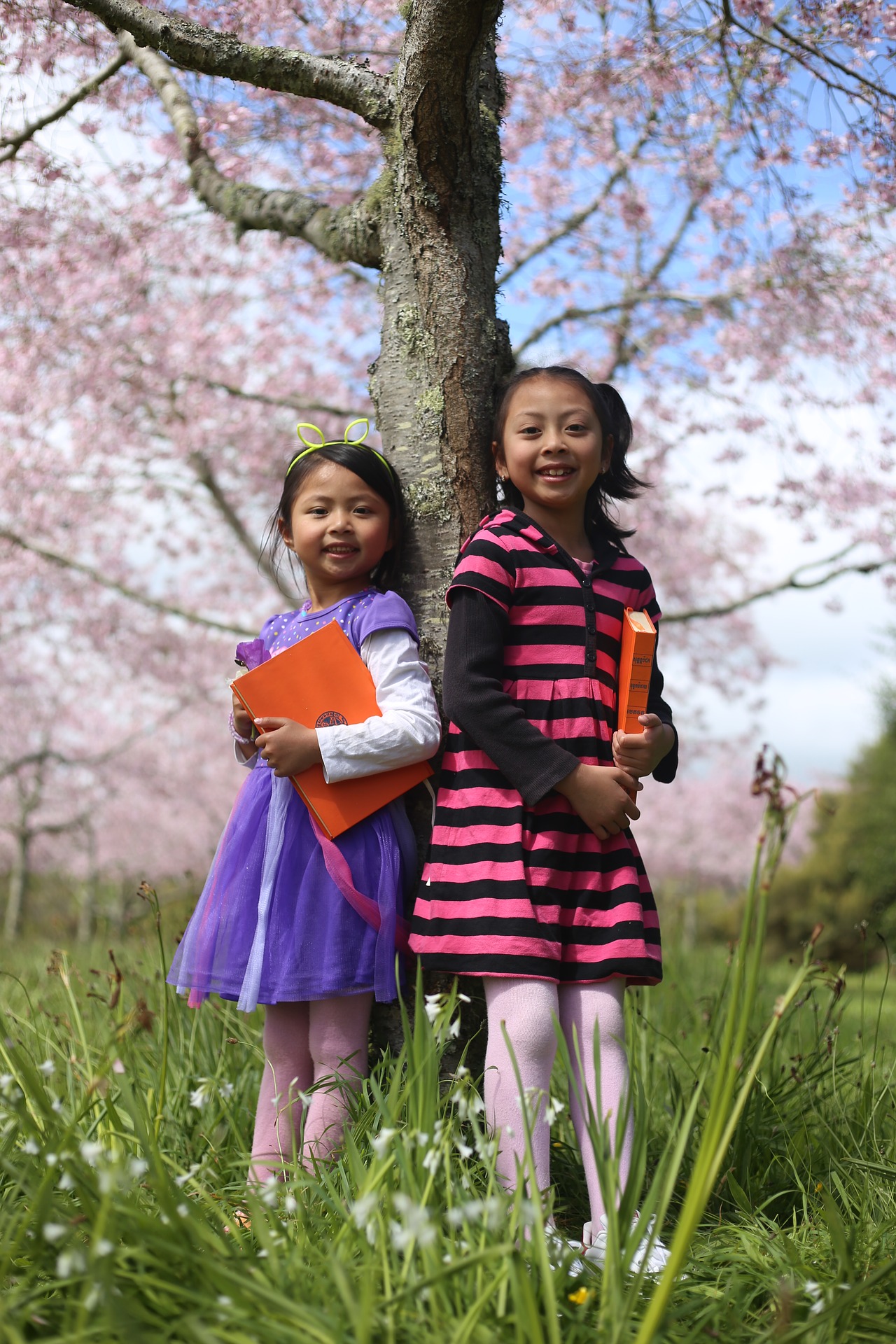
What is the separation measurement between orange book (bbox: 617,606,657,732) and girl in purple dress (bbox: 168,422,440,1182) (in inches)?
15.8

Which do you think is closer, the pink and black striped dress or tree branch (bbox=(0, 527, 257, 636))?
the pink and black striped dress

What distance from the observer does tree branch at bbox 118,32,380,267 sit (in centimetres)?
264

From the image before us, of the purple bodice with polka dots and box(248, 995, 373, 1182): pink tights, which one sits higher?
the purple bodice with polka dots

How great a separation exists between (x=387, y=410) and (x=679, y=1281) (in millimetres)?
1913

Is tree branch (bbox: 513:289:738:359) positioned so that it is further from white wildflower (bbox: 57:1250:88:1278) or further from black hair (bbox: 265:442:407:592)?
white wildflower (bbox: 57:1250:88:1278)

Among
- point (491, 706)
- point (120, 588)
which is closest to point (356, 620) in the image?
point (491, 706)

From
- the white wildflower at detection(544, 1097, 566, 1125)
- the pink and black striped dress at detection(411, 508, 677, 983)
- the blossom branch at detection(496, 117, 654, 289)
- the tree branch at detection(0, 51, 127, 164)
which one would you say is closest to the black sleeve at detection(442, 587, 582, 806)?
the pink and black striped dress at detection(411, 508, 677, 983)

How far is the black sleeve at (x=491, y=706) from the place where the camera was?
1.87m

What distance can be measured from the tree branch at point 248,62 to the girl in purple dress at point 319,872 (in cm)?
96

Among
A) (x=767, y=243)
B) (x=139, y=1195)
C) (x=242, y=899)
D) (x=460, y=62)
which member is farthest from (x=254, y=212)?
(x=767, y=243)

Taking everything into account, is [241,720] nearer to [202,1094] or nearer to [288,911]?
[288,911]

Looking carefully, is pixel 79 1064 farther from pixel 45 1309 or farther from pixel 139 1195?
pixel 45 1309

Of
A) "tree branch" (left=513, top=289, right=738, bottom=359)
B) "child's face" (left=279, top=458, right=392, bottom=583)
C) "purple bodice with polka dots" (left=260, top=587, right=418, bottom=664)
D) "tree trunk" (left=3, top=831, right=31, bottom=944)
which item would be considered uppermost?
"tree branch" (left=513, top=289, right=738, bottom=359)

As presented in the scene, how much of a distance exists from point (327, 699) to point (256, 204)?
1.86 m
